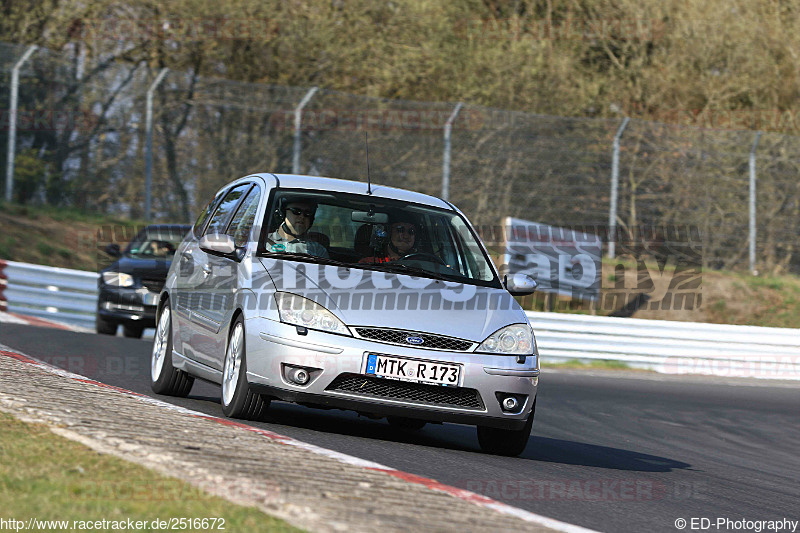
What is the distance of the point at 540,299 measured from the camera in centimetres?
2392

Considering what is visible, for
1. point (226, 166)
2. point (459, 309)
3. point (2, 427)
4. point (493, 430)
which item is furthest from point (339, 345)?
point (226, 166)

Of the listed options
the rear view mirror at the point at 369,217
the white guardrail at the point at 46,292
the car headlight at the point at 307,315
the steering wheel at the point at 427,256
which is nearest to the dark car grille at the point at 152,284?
the white guardrail at the point at 46,292

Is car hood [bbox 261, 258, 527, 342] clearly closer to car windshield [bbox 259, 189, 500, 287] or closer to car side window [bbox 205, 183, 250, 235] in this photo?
car windshield [bbox 259, 189, 500, 287]

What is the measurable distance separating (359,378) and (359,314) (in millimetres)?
394

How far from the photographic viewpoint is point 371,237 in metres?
8.68

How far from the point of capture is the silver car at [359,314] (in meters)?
7.55

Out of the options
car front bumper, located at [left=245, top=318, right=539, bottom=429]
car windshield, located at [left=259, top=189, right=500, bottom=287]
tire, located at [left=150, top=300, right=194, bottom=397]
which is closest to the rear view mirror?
car windshield, located at [left=259, top=189, right=500, bottom=287]

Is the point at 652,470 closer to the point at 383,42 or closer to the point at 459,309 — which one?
the point at 459,309

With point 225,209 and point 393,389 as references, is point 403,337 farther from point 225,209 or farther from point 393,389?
point 225,209

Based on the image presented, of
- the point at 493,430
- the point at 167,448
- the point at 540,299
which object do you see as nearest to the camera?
the point at 167,448

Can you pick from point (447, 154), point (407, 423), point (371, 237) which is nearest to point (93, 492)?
point (371, 237)

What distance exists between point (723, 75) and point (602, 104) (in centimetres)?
326

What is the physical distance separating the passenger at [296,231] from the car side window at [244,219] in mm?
235

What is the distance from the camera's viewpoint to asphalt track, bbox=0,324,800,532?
21.8ft
